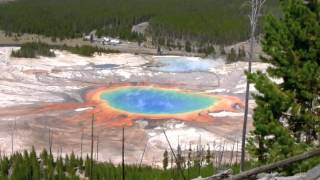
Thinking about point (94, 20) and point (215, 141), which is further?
point (94, 20)

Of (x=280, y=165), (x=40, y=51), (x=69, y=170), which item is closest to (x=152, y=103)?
(x=69, y=170)

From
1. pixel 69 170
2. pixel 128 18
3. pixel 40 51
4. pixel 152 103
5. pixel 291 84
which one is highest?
pixel 128 18

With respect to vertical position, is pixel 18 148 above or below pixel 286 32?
below

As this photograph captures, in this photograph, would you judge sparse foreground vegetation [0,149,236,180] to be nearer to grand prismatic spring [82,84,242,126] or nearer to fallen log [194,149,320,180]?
grand prismatic spring [82,84,242,126]

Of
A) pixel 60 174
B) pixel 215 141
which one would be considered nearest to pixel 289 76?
pixel 60 174

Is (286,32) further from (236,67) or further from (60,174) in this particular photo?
(236,67)

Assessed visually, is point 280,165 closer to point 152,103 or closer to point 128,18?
point 152,103
